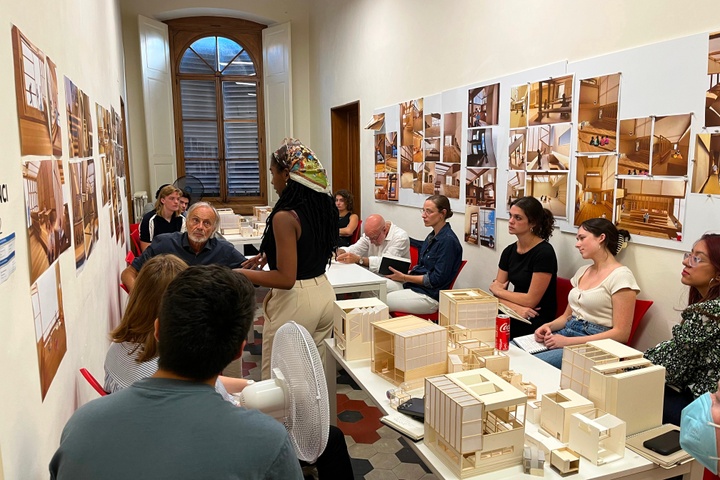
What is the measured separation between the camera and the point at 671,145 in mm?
2619

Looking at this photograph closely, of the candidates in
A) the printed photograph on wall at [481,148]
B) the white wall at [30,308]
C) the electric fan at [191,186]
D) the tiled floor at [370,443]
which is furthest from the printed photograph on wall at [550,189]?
the electric fan at [191,186]

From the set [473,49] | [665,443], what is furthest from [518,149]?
[665,443]

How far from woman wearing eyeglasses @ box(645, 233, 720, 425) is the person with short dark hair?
1.74 m

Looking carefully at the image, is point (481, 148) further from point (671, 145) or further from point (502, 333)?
point (502, 333)

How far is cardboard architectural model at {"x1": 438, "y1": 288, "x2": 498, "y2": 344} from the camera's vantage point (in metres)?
2.25

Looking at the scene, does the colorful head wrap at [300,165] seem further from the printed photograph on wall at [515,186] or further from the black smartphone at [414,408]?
the printed photograph on wall at [515,186]

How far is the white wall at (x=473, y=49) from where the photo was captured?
2.71m

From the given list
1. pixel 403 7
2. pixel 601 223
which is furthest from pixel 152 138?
pixel 601 223

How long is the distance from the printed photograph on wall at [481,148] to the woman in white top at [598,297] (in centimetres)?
131

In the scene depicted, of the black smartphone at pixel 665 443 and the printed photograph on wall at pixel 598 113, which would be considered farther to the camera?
the printed photograph on wall at pixel 598 113

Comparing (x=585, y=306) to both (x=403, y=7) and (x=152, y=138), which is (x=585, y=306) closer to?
(x=403, y=7)

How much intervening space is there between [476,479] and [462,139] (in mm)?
3395

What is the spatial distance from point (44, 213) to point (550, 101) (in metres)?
3.06

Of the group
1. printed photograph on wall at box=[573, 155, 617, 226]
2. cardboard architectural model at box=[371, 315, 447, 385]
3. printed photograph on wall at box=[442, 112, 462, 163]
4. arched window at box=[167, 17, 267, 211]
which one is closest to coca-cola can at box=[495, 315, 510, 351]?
cardboard architectural model at box=[371, 315, 447, 385]
